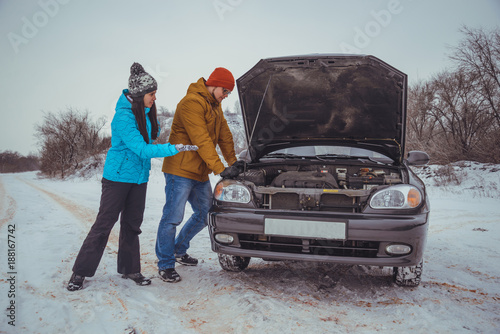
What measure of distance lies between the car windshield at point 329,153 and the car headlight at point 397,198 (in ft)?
3.23

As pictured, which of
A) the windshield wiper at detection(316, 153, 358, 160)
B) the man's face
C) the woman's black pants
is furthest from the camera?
the windshield wiper at detection(316, 153, 358, 160)

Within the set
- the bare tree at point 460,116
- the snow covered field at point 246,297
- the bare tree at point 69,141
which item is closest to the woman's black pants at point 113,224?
the snow covered field at point 246,297

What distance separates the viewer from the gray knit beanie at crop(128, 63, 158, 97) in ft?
Answer: 8.74

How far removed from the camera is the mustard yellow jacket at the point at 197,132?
2912 mm

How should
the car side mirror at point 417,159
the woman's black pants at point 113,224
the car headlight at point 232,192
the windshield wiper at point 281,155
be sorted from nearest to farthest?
the woman's black pants at point 113,224
the car headlight at point 232,192
the car side mirror at point 417,159
the windshield wiper at point 281,155

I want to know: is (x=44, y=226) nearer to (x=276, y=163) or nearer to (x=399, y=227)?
(x=276, y=163)

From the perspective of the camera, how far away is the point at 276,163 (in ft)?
10.9

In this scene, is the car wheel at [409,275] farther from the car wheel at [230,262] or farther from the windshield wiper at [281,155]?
the windshield wiper at [281,155]

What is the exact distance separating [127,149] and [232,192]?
97 centimetres

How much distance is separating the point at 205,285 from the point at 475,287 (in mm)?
2379

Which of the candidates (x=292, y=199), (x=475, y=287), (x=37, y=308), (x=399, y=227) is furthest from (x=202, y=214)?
(x=475, y=287)

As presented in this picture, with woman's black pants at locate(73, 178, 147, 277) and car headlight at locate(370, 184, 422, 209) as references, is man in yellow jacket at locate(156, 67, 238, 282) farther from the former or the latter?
car headlight at locate(370, 184, 422, 209)

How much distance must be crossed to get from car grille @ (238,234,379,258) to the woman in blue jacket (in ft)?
3.09

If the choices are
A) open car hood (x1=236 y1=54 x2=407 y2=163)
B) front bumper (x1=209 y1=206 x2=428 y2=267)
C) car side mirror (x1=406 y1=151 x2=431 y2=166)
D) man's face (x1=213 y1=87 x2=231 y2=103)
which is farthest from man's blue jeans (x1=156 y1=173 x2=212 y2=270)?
car side mirror (x1=406 y1=151 x2=431 y2=166)
